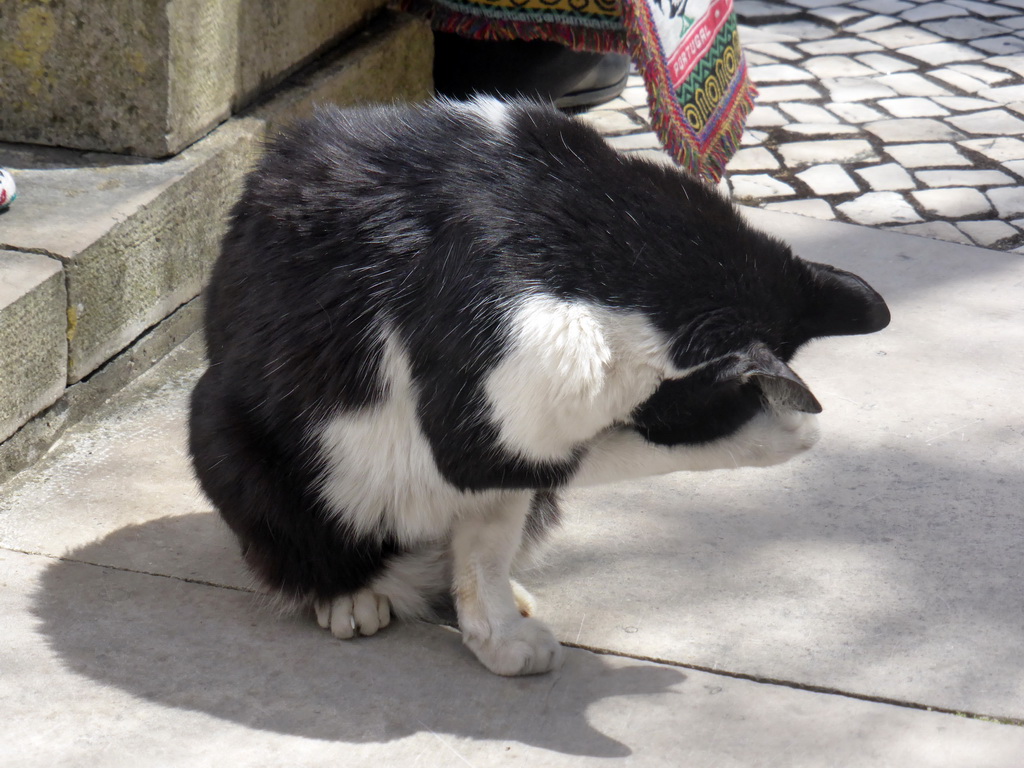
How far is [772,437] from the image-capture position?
187cm

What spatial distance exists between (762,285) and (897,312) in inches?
62.0

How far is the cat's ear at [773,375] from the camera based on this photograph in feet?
5.50

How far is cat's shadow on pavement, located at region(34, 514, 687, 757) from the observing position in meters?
1.84

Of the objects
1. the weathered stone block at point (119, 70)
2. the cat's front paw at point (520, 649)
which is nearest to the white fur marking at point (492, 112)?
the cat's front paw at point (520, 649)

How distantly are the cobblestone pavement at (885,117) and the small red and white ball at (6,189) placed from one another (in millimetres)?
2295

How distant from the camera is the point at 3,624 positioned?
6.62 ft

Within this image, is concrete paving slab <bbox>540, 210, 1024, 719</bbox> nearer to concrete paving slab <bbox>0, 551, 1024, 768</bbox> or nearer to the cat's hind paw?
concrete paving slab <bbox>0, 551, 1024, 768</bbox>

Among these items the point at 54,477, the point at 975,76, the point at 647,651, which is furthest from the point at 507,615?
the point at 975,76

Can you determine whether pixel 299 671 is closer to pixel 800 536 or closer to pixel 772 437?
pixel 772 437

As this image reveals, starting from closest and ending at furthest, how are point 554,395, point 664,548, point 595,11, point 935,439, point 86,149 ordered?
point 554,395 → point 664,548 → point 935,439 → point 86,149 → point 595,11

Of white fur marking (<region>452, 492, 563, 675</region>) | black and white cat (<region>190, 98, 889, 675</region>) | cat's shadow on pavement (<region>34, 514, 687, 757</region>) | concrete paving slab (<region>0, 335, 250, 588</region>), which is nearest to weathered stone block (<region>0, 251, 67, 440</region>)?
concrete paving slab (<region>0, 335, 250, 588</region>)

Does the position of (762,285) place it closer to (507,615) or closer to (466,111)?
(466,111)

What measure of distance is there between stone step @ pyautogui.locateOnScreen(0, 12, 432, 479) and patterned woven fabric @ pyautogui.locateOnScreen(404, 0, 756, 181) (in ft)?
2.39

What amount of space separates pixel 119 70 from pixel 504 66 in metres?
1.72
